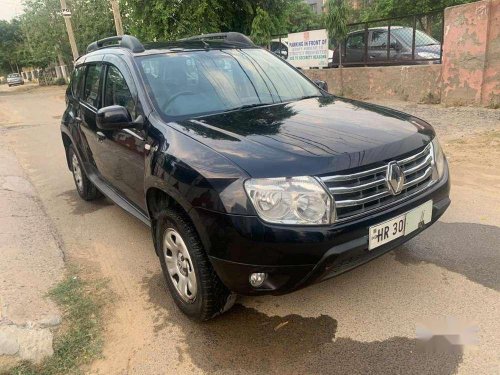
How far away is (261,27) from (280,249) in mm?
10604

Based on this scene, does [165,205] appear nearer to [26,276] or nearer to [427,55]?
[26,276]

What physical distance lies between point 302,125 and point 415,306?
140cm

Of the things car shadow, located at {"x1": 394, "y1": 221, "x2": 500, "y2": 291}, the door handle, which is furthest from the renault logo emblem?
the door handle

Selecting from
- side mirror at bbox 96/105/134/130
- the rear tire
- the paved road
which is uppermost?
side mirror at bbox 96/105/134/130

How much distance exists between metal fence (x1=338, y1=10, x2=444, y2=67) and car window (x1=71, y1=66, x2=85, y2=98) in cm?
746

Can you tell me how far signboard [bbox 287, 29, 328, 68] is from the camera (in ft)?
40.7

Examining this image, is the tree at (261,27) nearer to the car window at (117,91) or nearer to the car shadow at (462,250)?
the car window at (117,91)

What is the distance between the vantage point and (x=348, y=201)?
7.88ft

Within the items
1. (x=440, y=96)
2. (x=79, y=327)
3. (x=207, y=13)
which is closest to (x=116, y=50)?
(x=79, y=327)

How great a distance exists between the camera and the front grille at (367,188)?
2377 mm

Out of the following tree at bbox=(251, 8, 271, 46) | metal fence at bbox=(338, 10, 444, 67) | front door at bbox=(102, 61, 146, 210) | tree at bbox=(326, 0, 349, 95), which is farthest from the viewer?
tree at bbox=(251, 8, 271, 46)

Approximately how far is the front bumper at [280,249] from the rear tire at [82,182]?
10.7 feet

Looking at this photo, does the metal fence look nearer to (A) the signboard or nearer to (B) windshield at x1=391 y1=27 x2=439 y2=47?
(B) windshield at x1=391 y1=27 x2=439 y2=47

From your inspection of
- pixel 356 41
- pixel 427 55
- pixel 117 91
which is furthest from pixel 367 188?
pixel 356 41
